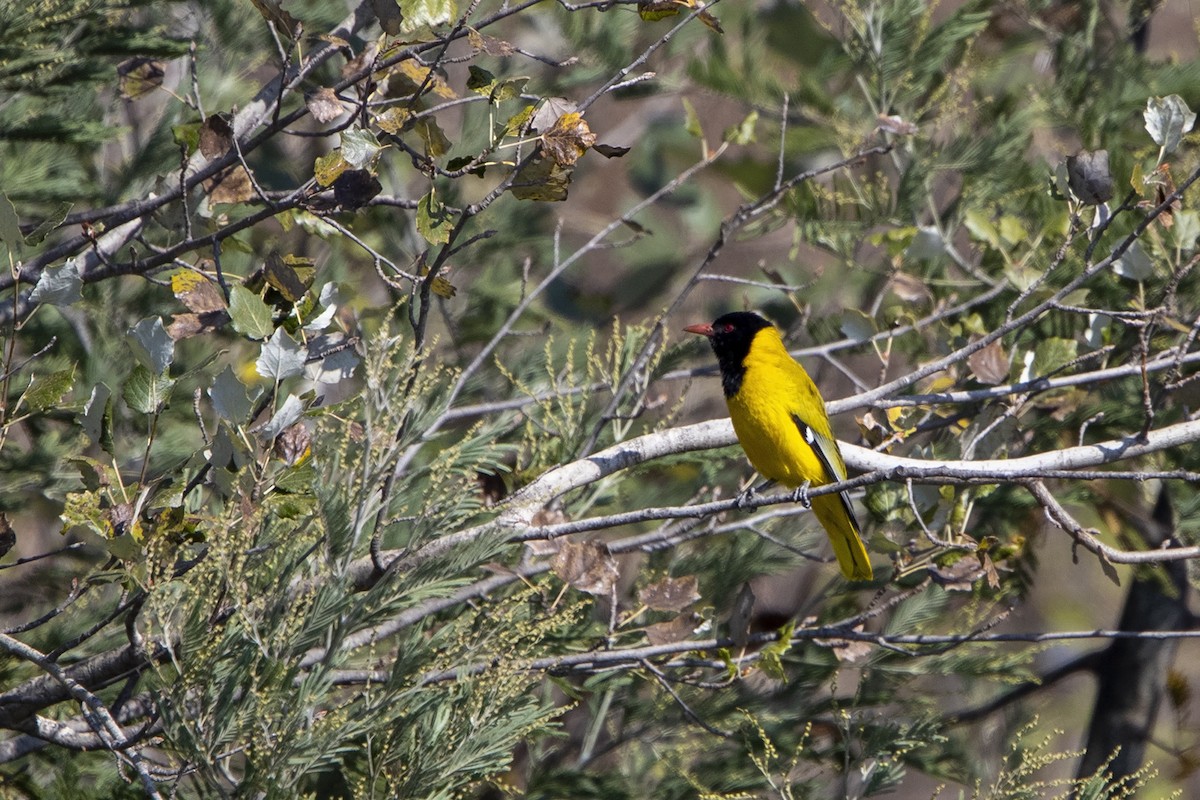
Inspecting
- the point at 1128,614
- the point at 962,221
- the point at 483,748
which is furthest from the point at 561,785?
the point at 1128,614

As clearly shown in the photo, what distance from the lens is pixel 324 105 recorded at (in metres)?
2.82

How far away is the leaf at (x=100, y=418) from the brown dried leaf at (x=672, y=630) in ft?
4.79

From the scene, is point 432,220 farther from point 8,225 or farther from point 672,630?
point 672,630

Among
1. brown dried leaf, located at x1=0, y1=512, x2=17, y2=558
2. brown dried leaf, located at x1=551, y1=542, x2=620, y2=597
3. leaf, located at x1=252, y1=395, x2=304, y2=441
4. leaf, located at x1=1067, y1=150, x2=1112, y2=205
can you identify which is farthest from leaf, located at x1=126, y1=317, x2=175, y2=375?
leaf, located at x1=1067, y1=150, x2=1112, y2=205

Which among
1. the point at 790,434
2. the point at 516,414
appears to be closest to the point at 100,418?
the point at 516,414

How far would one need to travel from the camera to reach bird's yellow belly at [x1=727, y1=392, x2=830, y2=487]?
165 inches

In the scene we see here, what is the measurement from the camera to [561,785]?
3.95 metres

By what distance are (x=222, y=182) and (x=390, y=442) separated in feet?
3.73

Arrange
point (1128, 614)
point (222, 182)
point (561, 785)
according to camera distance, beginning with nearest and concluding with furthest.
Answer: point (222, 182)
point (561, 785)
point (1128, 614)

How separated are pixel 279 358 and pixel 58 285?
1.66ft

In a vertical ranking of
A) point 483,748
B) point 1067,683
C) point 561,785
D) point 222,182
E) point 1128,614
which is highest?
point 222,182

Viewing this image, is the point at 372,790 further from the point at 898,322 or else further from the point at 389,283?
the point at 898,322

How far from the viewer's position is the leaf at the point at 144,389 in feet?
8.74

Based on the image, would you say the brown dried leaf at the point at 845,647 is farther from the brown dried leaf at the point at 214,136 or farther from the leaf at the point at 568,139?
the brown dried leaf at the point at 214,136
